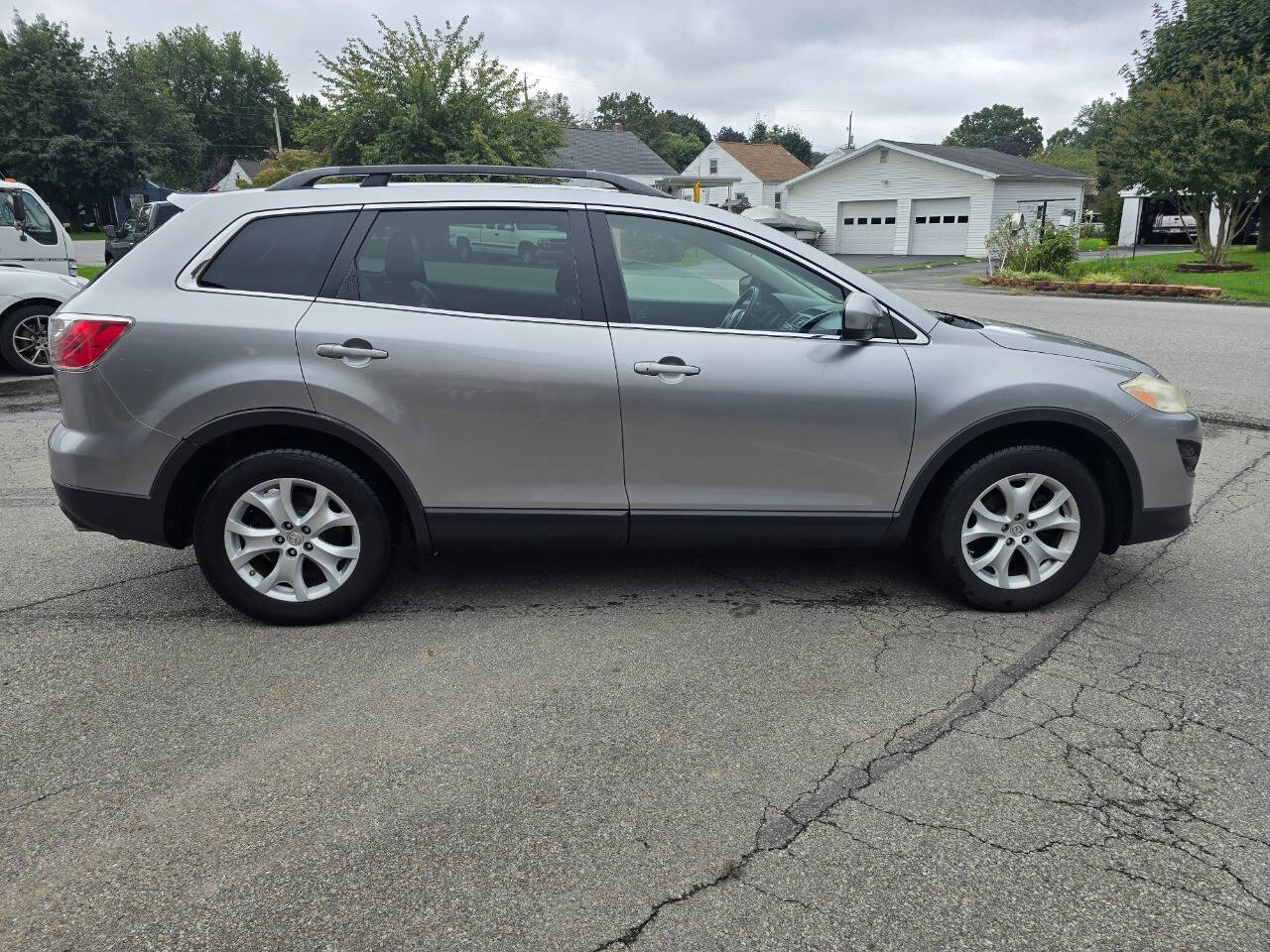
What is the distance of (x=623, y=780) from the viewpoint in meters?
2.88

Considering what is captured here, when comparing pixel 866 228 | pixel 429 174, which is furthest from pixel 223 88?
pixel 429 174

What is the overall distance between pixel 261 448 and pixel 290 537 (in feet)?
1.26

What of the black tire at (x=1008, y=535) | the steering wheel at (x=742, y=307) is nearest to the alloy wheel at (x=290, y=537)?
the steering wheel at (x=742, y=307)

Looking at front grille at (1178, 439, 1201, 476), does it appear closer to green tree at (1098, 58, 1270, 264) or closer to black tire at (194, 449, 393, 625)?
black tire at (194, 449, 393, 625)

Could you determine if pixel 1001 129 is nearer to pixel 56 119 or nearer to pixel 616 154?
pixel 616 154

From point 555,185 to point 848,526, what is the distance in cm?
194

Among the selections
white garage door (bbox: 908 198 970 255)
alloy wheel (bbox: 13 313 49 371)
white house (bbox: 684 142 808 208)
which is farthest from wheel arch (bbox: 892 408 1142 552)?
white house (bbox: 684 142 808 208)

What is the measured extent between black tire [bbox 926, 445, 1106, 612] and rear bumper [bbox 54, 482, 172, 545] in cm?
324

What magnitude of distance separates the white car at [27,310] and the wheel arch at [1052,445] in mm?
9072

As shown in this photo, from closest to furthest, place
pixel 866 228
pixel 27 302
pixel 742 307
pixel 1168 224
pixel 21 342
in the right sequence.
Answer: pixel 742 307, pixel 27 302, pixel 21 342, pixel 1168 224, pixel 866 228

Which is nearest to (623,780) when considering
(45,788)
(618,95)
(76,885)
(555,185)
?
(76,885)

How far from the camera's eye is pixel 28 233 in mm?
12352

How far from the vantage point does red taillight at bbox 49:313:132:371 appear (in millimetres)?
3680

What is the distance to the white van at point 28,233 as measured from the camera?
40.0 ft
